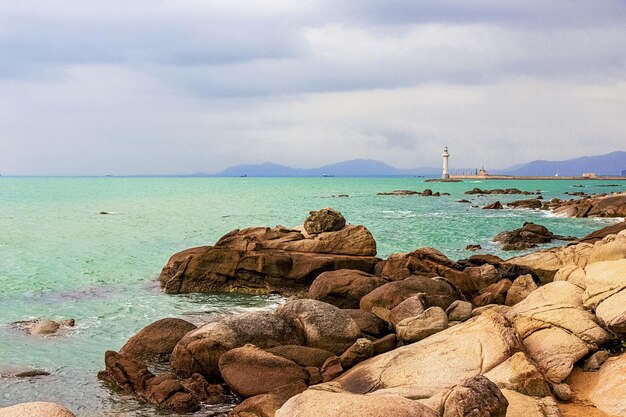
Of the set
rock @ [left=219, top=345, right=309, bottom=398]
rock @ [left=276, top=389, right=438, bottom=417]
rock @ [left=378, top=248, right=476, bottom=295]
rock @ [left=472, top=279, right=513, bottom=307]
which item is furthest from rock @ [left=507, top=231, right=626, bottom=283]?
rock @ [left=276, top=389, right=438, bottom=417]

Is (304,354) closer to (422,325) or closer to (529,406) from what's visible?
(422,325)

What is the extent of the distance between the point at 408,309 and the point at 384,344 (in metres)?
2.25

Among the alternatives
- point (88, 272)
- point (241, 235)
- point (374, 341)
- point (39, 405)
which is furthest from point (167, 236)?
point (39, 405)

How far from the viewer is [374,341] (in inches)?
588

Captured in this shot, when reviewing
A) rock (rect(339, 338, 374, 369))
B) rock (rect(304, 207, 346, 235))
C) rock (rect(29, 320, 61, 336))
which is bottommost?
rock (rect(29, 320, 61, 336))

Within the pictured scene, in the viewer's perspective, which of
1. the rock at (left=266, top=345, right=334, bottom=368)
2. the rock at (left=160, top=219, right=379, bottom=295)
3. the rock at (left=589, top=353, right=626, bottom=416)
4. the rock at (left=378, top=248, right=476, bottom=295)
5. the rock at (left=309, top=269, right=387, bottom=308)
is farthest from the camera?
the rock at (left=160, top=219, right=379, bottom=295)

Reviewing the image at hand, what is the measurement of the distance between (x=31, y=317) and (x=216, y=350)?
34.3 ft

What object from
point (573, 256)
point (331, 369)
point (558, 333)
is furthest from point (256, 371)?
point (573, 256)

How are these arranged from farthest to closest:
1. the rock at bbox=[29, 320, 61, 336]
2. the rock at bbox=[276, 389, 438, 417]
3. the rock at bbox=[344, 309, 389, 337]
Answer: the rock at bbox=[29, 320, 61, 336]
the rock at bbox=[344, 309, 389, 337]
the rock at bbox=[276, 389, 438, 417]

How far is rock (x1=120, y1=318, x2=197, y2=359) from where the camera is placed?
1645 centimetres

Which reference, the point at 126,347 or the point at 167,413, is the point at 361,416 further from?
the point at 126,347

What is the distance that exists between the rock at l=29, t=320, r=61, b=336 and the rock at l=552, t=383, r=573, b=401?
1464 centimetres

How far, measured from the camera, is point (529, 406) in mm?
10500

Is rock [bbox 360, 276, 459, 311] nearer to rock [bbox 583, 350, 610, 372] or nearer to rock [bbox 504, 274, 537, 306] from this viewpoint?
rock [bbox 504, 274, 537, 306]
